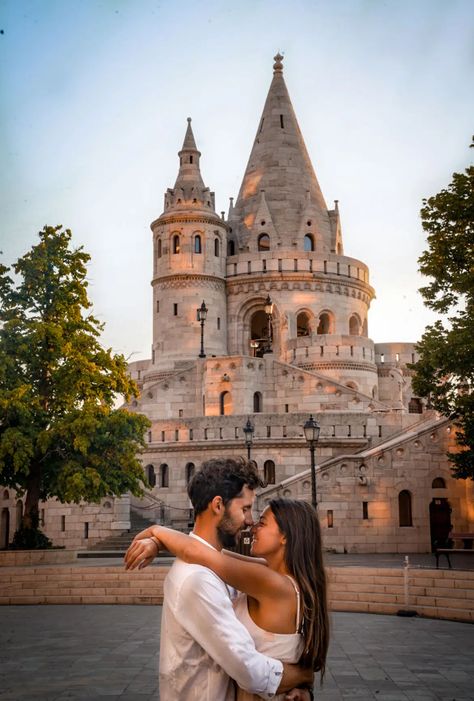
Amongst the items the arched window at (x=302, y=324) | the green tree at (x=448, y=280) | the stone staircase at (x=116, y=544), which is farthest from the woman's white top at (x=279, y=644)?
the arched window at (x=302, y=324)

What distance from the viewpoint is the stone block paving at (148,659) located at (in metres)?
8.31

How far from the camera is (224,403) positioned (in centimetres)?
4150

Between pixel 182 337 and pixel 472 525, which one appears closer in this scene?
pixel 472 525

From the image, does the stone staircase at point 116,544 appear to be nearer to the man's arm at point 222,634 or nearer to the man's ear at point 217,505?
the man's ear at point 217,505

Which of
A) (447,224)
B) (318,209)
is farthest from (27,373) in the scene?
(318,209)

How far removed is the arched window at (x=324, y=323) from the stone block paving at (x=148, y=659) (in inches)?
1490

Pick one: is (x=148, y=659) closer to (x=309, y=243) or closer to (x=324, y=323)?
(x=324, y=323)

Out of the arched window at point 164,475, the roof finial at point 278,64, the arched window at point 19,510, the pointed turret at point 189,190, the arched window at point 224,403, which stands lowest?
the arched window at point 19,510

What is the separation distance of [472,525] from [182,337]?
24394 mm

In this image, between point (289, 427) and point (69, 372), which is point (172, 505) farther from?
point (69, 372)

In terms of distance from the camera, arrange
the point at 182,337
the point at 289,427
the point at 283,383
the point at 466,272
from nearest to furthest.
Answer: the point at 466,272, the point at 289,427, the point at 283,383, the point at 182,337

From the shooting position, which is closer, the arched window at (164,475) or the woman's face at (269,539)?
the woman's face at (269,539)

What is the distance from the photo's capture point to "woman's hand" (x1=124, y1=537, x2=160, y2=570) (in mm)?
3842

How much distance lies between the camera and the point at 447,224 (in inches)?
897
